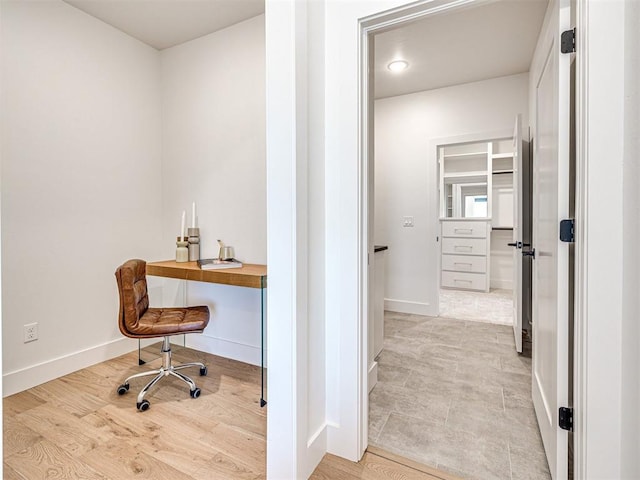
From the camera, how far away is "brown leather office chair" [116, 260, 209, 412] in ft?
6.48

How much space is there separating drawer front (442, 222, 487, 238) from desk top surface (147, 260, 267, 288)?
12.9ft

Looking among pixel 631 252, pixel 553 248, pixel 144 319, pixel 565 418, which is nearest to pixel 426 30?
pixel 553 248

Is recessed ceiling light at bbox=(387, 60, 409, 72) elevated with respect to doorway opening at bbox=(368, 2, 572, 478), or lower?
elevated

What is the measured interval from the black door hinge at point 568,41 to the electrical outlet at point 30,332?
3240mm

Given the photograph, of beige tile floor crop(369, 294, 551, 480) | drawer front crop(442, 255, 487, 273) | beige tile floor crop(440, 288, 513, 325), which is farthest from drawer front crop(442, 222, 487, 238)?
beige tile floor crop(369, 294, 551, 480)

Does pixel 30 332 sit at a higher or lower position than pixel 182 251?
lower

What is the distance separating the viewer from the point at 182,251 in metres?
2.63

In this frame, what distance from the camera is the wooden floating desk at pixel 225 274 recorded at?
1.99m

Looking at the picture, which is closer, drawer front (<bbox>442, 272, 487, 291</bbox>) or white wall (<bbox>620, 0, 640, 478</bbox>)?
white wall (<bbox>620, 0, 640, 478</bbox>)

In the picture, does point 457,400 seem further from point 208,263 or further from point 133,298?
point 133,298

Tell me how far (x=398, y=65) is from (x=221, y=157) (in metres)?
1.95

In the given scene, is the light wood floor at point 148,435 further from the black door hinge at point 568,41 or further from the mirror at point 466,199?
the mirror at point 466,199

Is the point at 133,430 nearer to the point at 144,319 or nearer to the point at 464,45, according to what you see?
the point at 144,319

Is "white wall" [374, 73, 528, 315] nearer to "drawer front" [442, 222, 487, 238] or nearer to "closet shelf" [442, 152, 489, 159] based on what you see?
"drawer front" [442, 222, 487, 238]
